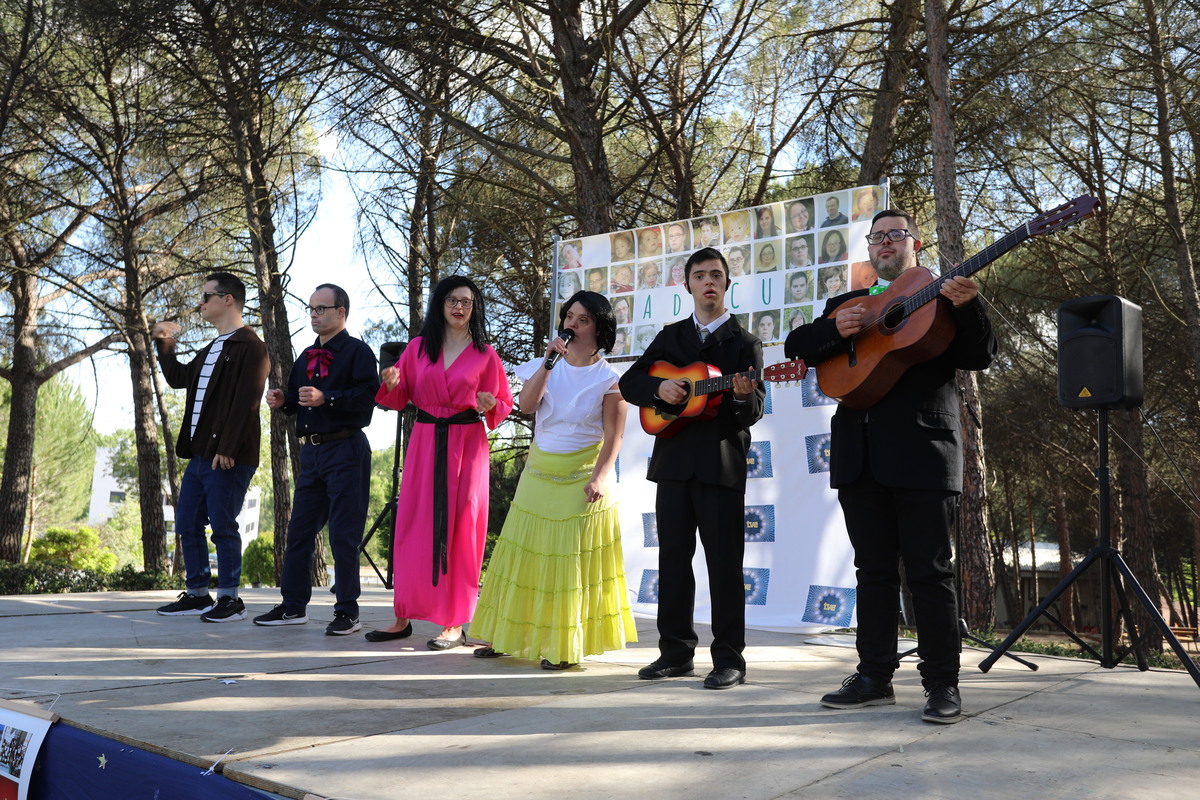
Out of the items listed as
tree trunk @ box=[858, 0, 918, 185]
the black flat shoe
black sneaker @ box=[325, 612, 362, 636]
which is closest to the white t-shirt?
the black flat shoe

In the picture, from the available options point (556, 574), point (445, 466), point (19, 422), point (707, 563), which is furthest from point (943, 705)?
point (19, 422)

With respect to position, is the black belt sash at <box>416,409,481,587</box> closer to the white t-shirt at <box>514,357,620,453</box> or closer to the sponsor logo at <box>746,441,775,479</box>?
the white t-shirt at <box>514,357,620,453</box>

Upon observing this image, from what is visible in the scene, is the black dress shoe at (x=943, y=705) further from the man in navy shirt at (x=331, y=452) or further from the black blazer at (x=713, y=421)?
the man in navy shirt at (x=331, y=452)

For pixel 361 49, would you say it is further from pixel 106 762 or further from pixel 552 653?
pixel 106 762

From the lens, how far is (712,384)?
10.5 ft

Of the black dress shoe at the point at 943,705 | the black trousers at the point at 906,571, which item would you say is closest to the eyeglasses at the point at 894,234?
the black trousers at the point at 906,571

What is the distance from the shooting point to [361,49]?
7.12 meters

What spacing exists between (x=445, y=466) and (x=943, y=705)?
2.25 m

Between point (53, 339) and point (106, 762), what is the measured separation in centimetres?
1279

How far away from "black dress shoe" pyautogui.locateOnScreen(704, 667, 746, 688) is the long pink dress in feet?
4.14

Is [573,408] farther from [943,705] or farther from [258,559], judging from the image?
[258,559]

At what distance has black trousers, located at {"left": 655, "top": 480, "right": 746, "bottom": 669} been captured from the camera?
326 centimetres

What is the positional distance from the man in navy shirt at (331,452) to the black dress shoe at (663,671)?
1.66 meters

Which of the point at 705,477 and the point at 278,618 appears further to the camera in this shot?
the point at 278,618
